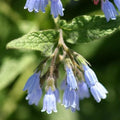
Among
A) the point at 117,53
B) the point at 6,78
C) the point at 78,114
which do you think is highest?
the point at 6,78

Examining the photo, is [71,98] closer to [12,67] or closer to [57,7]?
[57,7]

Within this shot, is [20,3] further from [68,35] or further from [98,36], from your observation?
[98,36]

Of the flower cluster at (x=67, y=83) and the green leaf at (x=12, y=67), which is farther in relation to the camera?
the green leaf at (x=12, y=67)

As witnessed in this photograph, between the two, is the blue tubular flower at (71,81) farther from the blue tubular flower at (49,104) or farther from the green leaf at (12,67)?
the green leaf at (12,67)

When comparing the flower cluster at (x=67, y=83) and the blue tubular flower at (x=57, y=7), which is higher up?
the blue tubular flower at (x=57, y=7)

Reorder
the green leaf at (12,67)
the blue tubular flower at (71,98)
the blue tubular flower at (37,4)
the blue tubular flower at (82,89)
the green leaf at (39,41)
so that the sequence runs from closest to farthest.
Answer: the blue tubular flower at (37,4)
the green leaf at (39,41)
the blue tubular flower at (71,98)
the blue tubular flower at (82,89)
the green leaf at (12,67)

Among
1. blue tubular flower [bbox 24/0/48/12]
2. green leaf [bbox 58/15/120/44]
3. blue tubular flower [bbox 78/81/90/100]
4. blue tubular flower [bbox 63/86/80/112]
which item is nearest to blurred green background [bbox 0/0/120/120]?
green leaf [bbox 58/15/120/44]

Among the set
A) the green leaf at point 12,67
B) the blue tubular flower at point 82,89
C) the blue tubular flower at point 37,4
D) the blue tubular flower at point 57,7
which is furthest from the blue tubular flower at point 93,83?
the green leaf at point 12,67

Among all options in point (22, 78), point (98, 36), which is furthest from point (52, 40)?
point (22, 78)
